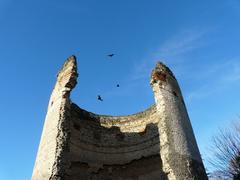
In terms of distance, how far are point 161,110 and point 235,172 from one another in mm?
4420

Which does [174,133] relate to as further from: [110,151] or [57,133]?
[110,151]

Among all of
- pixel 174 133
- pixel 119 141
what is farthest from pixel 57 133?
pixel 119 141

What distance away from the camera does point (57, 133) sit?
9133 mm

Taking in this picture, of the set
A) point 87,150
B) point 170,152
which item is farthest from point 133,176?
point 170,152

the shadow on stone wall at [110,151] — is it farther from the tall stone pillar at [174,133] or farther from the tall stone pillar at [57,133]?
the tall stone pillar at [174,133]

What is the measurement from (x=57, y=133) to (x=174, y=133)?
3467mm

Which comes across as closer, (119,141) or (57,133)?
(57,133)

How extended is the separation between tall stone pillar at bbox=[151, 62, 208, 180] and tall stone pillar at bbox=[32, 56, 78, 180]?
2799mm

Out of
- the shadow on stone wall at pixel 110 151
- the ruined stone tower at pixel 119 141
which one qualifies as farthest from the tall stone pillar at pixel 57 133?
the shadow on stone wall at pixel 110 151

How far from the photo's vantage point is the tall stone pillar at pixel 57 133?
27.5 ft

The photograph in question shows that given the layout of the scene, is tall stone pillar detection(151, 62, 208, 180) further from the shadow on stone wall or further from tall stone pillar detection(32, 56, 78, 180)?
the shadow on stone wall

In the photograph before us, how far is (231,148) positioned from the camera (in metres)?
12.5

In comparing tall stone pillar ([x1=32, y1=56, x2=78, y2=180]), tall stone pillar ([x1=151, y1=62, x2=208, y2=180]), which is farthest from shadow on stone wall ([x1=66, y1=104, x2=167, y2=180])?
tall stone pillar ([x1=151, y1=62, x2=208, y2=180])

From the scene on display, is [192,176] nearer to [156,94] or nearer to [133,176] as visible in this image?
[156,94]
